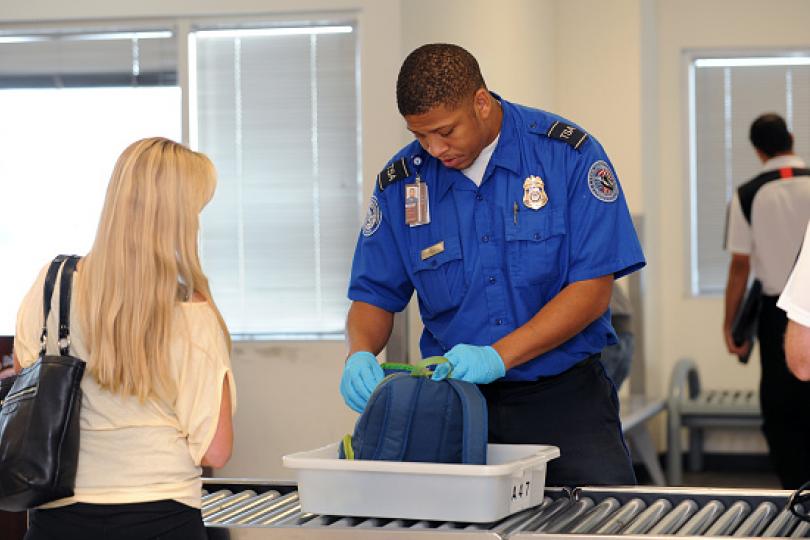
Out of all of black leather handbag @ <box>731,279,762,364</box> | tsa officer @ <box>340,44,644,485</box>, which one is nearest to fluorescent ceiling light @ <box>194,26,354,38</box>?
black leather handbag @ <box>731,279,762,364</box>

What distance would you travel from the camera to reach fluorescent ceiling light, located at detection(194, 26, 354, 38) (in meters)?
4.79

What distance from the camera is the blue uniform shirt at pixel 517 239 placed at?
239 cm

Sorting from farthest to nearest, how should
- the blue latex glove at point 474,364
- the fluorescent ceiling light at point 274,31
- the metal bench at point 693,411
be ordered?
1. the metal bench at point 693,411
2. the fluorescent ceiling light at point 274,31
3. the blue latex glove at point 474,364

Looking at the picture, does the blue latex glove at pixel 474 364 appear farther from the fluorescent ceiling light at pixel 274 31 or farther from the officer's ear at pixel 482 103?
the fluorescent ceiling light at pixel 274 31

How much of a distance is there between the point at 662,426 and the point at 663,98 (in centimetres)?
190

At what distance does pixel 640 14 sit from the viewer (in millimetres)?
6508

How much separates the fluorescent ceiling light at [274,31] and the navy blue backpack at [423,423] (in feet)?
9.99

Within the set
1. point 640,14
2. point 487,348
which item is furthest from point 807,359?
point 640,14

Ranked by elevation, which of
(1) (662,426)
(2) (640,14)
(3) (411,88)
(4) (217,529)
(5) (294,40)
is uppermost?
(2) (640,14)

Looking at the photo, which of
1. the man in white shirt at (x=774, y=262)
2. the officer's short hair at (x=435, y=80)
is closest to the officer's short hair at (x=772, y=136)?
the man in white shirt at (x=774, y=262)

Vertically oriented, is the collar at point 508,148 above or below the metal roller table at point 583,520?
above

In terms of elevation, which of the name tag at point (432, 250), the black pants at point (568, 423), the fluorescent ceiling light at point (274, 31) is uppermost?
the fluorescent ceiling light at point (274, 31)

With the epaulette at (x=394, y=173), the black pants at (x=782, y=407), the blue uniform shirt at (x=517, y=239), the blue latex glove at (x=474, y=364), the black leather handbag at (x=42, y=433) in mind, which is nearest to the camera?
the black leather handbag at (x=42, y=433)

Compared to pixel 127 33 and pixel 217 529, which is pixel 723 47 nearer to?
pixel 127 33
